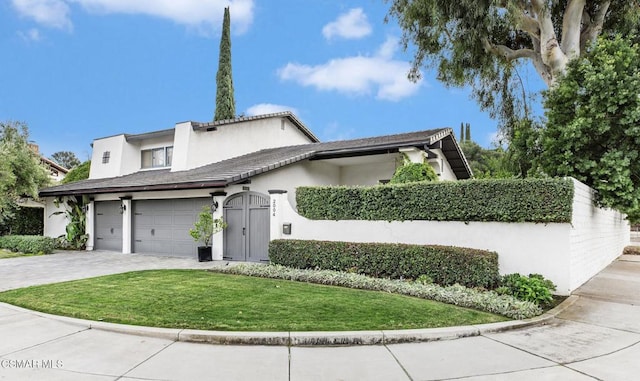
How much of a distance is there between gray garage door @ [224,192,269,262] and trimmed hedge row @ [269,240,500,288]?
1.36 meters

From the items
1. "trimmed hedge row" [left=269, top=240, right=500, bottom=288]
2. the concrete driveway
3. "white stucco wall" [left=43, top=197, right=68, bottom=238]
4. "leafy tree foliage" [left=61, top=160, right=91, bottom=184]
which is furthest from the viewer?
"leafy tree foliage" [left=61, top=160, right=91, bottom=184]

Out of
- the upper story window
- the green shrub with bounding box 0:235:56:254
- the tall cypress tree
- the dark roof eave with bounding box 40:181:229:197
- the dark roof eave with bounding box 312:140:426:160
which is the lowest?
the green shrub with bounding box 0:235:56:254

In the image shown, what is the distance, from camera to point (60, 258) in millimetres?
12766

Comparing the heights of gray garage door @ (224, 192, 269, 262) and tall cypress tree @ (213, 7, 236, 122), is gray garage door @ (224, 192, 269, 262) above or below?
below

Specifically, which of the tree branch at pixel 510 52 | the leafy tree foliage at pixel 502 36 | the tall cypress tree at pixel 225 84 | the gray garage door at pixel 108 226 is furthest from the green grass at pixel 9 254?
the tree branch at pixel 510 52

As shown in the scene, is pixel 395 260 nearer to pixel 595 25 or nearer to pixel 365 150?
pixel 365 150

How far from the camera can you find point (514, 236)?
24.5 ft

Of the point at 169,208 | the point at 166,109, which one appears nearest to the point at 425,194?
the point at 169,208

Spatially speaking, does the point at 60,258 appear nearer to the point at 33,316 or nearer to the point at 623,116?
A: the point at 33,316

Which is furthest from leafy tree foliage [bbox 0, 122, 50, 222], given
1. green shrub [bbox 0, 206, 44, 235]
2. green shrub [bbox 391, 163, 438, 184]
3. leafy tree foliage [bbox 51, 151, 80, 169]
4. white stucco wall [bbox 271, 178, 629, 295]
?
leafy tree foliage [bbox 51, 151, 80, 169]

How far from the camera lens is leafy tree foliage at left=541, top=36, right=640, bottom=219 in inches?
330

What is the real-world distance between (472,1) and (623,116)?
5774 millimetres

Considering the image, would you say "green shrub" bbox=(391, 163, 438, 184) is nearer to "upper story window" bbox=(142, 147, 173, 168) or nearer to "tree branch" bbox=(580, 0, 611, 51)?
"tree branch" bbox=(580, 0, 611, 51)

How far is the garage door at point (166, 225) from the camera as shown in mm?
13062
